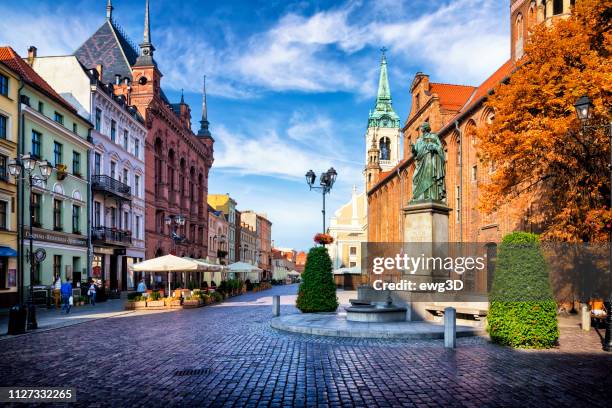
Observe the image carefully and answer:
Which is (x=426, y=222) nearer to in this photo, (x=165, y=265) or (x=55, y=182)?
(x=165, y=265)

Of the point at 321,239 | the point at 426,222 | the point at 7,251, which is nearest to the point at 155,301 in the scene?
the point at 7,251

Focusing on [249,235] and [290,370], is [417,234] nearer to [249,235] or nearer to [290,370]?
[290,370]

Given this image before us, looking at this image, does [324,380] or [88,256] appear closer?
[324,380]

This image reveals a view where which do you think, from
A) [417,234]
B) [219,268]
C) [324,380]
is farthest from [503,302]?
[219,268]

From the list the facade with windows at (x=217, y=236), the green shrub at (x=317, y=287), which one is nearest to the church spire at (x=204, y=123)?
the facade with windows at (x=217, y=236)

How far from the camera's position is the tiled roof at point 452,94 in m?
42.4

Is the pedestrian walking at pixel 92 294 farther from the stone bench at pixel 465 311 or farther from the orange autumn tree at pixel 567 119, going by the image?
the orange autumn tree at pixel 567 119

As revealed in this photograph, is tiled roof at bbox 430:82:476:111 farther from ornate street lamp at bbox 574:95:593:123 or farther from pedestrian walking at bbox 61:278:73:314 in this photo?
pedestrian walking at bbox 61:278:73:314

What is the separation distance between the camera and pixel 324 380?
8.12 meters

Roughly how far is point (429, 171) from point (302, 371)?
9.05 m

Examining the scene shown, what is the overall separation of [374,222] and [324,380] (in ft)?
199

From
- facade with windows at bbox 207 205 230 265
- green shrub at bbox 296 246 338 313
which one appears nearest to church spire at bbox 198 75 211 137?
facade with windows at bbox 207 205 230 265

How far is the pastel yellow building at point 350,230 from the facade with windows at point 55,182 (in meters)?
63.2

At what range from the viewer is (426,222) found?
1495 centimetres
